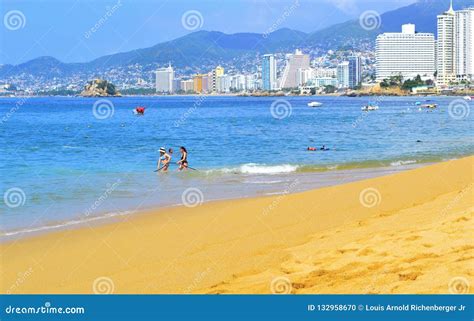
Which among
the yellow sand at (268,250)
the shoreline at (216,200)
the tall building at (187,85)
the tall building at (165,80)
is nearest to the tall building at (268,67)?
the tall building at (187,85)

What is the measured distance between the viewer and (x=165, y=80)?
186 m

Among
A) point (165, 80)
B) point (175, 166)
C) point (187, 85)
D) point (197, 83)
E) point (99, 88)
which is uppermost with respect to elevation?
point (165, 80)

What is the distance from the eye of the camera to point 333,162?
1053 inches

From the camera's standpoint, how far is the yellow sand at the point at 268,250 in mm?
7734

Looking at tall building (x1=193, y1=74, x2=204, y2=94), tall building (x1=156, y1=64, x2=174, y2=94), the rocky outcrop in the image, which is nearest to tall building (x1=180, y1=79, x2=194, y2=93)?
tall building (x1=193, y1=74, x2=204, y2=94)

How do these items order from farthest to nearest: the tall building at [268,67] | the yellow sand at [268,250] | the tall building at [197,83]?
the tall building at [197,83] → the tall building at [268,67] → the yellow sand at [268,250]

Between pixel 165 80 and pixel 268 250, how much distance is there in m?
179

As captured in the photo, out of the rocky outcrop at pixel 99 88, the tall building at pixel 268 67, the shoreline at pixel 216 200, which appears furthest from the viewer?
Answer: the tall building at pixel 268 67

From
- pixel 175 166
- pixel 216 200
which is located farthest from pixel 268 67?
pixel 216 200

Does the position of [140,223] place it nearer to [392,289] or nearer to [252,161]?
[392,289]

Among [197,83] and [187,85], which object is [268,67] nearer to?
[197,83]

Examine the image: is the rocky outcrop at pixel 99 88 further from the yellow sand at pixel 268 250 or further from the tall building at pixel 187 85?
the yellow sand at pixel 268 250

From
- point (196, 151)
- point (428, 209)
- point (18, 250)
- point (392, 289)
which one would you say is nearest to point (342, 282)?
point (392, 289)

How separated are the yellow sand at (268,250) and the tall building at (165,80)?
15369cm
